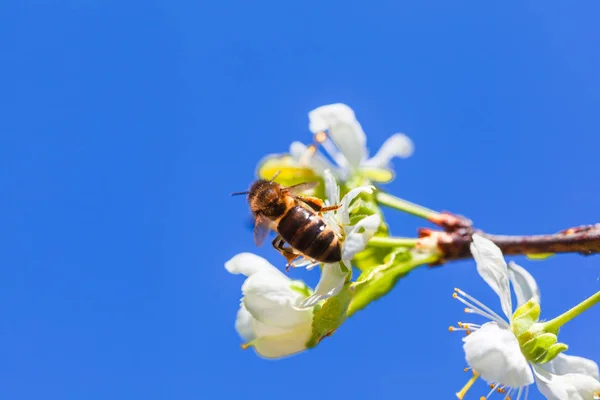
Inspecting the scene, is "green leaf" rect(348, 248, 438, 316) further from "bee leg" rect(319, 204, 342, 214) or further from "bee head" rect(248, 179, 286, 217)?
"bee head" rect(248, 179, 286, 217)

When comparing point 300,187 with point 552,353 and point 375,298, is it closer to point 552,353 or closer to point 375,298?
point 375,298

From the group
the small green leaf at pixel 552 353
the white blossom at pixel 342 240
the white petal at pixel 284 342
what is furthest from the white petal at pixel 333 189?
the small green leaf at pixel 552 353

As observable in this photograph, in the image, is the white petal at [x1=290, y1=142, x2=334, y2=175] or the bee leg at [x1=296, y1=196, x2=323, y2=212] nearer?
the bee leg at [x1=296, y1=196, x2=323, y2=212]

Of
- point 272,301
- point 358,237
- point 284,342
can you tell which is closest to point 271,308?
point 272,301

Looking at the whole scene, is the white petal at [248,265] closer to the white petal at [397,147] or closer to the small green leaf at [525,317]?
the small green leaf at [525,317]

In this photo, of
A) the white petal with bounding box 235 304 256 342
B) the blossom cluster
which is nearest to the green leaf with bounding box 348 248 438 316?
the blossom cluster

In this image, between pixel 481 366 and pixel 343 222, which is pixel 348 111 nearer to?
pixel 343 222

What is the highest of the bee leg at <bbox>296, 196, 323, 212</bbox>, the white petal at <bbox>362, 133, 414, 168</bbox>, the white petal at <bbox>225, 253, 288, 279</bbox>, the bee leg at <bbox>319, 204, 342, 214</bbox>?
the white petal at <bbox>362, 133, 414, 168</bbox>
